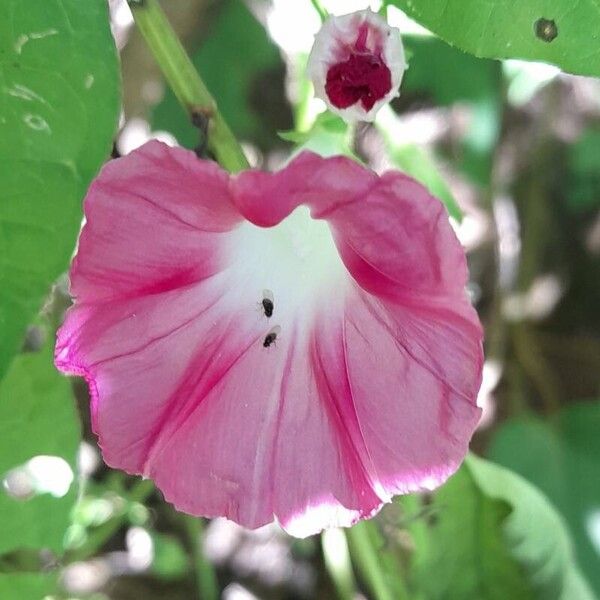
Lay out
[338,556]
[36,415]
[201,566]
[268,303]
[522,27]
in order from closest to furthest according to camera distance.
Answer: [522,27], [268,303], [36,415], [338,556], [201,566]

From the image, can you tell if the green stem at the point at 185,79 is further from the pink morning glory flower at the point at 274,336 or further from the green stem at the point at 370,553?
the green stem at the point at 370,553

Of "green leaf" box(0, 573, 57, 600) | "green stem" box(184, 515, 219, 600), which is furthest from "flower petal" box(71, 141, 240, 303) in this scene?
"green stem" box(184, 515, 219, 600)

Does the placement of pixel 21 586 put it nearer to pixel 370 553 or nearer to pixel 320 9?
pixel 370 553

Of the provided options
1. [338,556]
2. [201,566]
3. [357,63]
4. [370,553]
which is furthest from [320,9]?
[201,566]

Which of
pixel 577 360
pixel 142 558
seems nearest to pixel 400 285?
pixel 142 558

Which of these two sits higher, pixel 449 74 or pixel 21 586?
pixel 449 74

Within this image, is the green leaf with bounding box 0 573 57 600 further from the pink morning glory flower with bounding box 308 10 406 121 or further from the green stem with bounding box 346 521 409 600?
the pink morning glory flower with bounding box 308 10 406 121

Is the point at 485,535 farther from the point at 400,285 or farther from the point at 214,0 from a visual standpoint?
the point at 214,0
